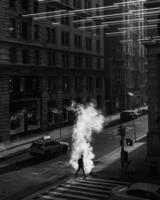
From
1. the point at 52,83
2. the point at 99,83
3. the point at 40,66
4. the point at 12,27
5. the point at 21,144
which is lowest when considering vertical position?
the point at 21,144

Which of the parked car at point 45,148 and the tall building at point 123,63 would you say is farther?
the tall building at point 123,63

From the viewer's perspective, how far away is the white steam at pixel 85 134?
96.8 ft

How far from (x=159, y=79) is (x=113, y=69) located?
154 ft

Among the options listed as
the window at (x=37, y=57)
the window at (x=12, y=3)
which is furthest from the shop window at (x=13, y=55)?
the window at (x=12, y=3)

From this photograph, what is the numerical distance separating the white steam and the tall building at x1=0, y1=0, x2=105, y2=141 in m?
1.93

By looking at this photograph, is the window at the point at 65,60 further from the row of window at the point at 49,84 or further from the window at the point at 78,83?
the window at the point at 78,83

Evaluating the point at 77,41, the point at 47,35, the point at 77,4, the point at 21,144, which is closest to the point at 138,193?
the point at 21,144

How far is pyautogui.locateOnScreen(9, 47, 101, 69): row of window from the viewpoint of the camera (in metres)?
44.3

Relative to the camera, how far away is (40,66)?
48.5m

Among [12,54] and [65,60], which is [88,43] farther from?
[12,54]

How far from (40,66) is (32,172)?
23.8 meters

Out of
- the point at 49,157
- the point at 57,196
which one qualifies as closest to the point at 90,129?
the point at 49,157

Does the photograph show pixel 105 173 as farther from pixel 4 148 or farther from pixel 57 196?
pixel 4 148

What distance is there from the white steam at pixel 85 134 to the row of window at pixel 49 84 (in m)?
3.81
